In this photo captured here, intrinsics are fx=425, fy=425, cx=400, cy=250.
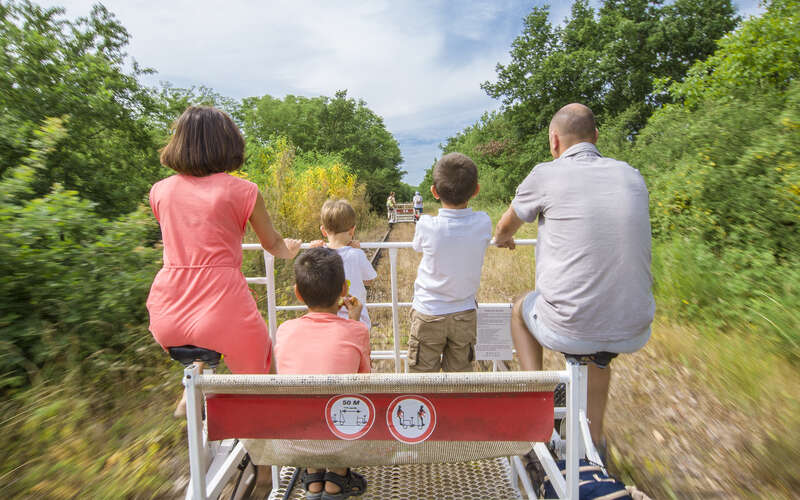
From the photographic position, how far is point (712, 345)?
13.6 ft

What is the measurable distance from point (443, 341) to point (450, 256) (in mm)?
530

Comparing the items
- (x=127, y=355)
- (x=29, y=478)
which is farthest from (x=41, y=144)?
(x=29, y=478)

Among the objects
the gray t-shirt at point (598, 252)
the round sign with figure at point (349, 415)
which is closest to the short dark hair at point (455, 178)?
the gray t-shirt at point (598, 252)

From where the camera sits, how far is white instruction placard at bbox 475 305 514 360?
274cm

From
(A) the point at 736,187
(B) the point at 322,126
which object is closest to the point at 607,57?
(A) the point at 736,187

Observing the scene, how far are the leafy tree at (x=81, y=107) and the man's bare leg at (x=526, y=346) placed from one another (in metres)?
5.07

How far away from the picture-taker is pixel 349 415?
1398 millimetres

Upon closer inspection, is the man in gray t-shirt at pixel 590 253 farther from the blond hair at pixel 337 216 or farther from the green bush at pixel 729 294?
the green bush at pixel 729 294

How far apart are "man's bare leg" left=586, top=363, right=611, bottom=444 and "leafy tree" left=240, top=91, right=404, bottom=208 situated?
35406 mm

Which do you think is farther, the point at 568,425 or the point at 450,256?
the point at 450,256

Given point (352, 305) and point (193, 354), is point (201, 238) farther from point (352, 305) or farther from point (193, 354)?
point (352, 305)

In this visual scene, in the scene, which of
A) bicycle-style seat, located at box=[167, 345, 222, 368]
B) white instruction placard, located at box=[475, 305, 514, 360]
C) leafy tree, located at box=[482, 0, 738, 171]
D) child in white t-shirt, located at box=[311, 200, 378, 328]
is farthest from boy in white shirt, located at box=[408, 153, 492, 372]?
leafy tree, located at box=[482, 0, 738, 171]

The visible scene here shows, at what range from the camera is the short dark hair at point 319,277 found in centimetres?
191

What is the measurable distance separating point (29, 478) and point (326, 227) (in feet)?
6.85
